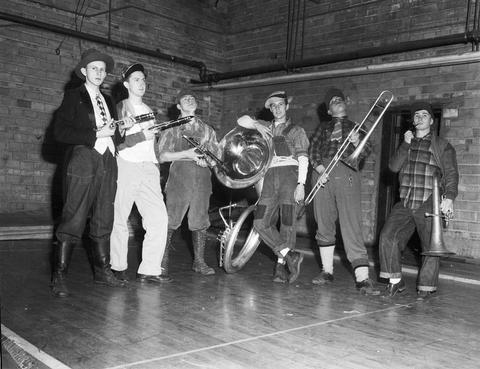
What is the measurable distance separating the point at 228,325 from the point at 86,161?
1760 mm

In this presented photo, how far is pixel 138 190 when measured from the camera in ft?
15.5

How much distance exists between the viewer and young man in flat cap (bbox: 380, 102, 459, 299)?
4578mm

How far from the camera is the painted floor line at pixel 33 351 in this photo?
273cm

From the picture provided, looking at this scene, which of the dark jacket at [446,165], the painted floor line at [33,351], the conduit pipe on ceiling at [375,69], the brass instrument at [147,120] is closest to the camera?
the painted floor line at [33,351]

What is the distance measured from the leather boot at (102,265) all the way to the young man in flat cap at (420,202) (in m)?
2.34

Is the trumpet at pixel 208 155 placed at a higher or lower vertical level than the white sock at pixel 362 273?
higher

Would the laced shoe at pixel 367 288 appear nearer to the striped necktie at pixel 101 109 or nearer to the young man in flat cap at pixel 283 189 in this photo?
the young man in flat cap at pixel 283 189

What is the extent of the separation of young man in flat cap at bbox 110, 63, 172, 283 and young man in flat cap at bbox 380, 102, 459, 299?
1996 mm

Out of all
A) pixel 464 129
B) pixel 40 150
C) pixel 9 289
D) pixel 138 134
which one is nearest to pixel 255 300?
pixel 138 134

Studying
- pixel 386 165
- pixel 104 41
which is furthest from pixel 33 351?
pixel 104 41

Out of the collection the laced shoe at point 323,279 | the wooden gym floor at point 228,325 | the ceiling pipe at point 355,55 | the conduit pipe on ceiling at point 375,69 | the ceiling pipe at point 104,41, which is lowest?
the wooden gym floor at point 228,325

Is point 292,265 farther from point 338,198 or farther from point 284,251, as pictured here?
point 338,198

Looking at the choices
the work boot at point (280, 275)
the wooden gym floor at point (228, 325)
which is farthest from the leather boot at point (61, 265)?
the work boot at point (280, 275)

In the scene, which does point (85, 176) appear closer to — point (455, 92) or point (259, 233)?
point (259, 233)
